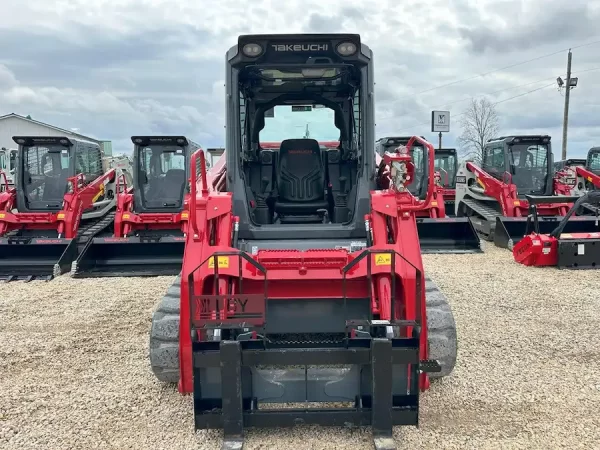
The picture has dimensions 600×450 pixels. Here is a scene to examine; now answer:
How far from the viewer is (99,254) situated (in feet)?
31.3

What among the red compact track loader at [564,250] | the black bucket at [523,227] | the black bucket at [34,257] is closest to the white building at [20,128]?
the black bucket at [34,257]

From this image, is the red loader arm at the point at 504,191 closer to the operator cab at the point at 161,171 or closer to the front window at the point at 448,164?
the front window at the point at 448,164

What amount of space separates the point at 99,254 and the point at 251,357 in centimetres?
700

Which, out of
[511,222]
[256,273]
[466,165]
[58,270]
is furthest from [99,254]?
[466,165]

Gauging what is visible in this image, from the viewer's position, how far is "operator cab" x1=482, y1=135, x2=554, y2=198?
13.5 meters

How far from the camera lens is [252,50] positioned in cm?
435

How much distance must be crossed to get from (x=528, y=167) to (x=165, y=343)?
12081 millimetres

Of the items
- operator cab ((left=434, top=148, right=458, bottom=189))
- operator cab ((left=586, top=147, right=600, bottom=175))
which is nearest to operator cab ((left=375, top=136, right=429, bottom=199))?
operator cab ((left=434, top=148, right=458, bottom=189))

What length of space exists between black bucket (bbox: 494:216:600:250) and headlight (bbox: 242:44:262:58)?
8.25m

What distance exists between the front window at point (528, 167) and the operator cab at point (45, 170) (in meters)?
10.3

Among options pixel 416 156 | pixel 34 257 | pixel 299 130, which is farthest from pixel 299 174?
pixel 416 156

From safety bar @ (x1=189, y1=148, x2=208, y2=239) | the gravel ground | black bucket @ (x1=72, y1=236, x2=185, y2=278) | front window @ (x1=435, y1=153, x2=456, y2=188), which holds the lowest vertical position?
the gravel ground

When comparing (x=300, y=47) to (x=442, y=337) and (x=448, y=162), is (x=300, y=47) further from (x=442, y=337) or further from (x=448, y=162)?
(x=448, y=162)

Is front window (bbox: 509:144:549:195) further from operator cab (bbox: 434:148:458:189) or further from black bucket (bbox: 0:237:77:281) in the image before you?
black bucket (bbox: 0:237:77:281)
